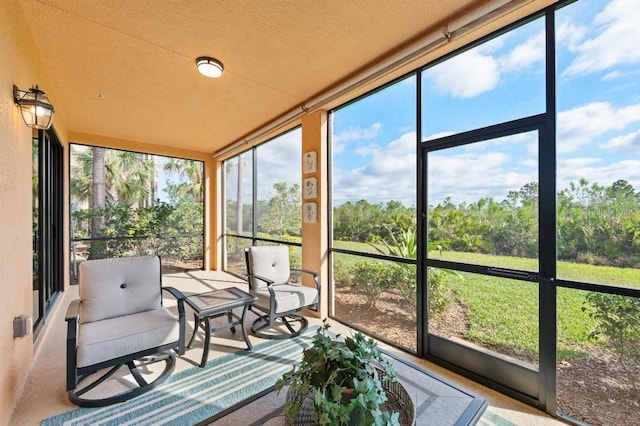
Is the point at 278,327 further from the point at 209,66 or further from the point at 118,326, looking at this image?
the point at 209,66

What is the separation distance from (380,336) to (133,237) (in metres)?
5.57

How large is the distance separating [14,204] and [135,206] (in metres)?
4.47

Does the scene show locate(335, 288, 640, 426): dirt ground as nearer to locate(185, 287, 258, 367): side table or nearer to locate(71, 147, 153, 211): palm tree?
locate(185, 287, 258, 367): side table

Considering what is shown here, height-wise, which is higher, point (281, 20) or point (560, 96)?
point (281, 20)

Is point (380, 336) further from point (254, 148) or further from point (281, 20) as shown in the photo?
point (254, 148)

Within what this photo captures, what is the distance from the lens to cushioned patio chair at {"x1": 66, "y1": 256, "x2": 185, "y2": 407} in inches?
74.4

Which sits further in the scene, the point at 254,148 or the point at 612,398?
the point at 254,148

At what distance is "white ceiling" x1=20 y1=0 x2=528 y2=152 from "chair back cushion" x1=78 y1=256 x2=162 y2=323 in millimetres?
1949

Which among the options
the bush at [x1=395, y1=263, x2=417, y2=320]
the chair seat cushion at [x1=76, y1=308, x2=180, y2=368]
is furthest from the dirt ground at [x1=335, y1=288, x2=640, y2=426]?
the chair seat cushion at [x1=76, y1=308, x2=180, y2=368]

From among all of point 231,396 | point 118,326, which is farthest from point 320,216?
point 118,326

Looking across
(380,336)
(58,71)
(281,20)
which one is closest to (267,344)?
(380,336)

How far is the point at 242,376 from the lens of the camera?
7.52 ft

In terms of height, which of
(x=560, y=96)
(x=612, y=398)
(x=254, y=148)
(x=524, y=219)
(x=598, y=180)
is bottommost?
(x=612, y=398)

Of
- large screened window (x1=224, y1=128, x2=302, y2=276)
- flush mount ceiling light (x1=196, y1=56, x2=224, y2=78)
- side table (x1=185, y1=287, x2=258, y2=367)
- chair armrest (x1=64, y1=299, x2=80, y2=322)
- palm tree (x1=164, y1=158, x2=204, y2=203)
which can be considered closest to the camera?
chair armrest (x1=64, y1=299, x2=80, y2=322)
